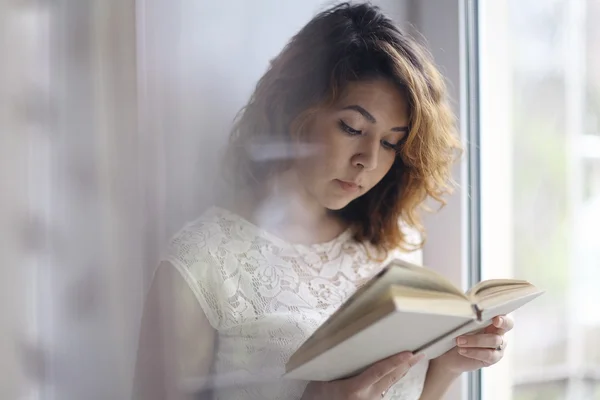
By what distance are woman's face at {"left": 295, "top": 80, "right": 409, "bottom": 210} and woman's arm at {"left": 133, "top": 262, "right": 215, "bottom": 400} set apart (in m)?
0.20

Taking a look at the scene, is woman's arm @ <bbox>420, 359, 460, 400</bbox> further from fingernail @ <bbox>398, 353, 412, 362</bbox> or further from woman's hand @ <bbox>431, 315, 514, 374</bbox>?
fingernail @ <bbox>398, 353, 412, 362</bbox>

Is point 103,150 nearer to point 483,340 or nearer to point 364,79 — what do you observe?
point 364,79

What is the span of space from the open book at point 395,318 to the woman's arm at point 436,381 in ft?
0.78

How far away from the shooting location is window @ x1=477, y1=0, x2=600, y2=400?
90 centimetres

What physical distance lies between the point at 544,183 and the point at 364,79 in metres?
0.36

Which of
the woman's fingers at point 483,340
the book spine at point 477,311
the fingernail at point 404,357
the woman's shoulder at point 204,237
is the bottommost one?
the woman's fingers at point 483,340

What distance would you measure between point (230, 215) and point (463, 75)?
1.44 ft

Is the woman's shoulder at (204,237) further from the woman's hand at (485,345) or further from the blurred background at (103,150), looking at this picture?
the woman's hand at (485,345)

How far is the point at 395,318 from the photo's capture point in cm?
47

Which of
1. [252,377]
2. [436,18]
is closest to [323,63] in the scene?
[436,18]

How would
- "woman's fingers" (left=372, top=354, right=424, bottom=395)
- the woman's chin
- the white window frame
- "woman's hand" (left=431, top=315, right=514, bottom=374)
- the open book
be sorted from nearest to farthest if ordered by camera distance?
1. the open book
2. "woman's fingers" (left=372, top=354, right=424, bottom=395)
3. "woman's hand" (left=431, top=315, right=514, bottom=374)
4. the woman's chin
5. the white window frame

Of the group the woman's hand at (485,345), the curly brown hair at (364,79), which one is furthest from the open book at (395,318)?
the curly brown hair at (364,79)

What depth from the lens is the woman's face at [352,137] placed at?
72 centimetres

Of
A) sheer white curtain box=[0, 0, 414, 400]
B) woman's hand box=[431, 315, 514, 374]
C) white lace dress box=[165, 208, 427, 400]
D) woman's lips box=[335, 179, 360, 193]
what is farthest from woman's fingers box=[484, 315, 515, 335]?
sheer white curtain box=[0, 0, 414, 400]
